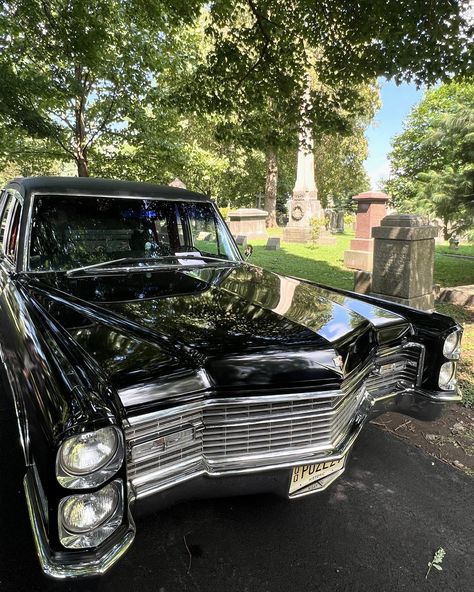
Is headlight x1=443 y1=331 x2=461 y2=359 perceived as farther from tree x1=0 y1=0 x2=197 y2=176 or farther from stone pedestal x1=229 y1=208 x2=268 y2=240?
stone pedestal x1=229 y1=208 x2=268 y2=240

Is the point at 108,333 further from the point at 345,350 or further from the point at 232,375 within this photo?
the point at 345,350

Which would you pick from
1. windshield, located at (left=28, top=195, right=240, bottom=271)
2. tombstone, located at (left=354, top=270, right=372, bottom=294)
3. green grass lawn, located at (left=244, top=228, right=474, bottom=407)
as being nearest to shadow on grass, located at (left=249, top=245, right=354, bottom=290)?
green grass lawn, located at (left=244, top=228, right=474, bottom=407)

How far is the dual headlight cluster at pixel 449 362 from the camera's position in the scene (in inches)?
107

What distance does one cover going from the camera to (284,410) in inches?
76.9

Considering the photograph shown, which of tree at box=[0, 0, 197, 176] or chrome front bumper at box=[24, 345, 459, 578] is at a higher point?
tree at box=[0, 0, 197, 176]

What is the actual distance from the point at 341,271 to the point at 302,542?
360 inches

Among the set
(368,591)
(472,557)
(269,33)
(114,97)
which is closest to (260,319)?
(368,591)

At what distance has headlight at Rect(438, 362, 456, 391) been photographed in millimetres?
2730

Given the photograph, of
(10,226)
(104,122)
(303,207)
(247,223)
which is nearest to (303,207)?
(303,207)

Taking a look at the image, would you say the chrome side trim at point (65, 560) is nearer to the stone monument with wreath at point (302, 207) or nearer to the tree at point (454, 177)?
the tree at point (454, 177)

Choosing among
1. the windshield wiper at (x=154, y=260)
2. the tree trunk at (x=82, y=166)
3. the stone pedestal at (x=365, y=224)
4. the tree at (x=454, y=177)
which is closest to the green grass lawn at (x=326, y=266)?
the stone pedestal at (x=365, y=224)

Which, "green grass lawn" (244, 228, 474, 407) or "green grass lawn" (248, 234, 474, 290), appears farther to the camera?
"green grass lawn" (248, 234, 474, 290)

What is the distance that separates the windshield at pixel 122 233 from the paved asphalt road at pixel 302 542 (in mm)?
1448

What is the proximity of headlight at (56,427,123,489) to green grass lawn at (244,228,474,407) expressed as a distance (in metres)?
3.53
